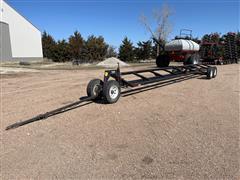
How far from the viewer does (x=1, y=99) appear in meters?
6.65

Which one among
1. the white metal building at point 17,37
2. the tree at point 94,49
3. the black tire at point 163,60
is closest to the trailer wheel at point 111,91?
the black tire at point 163,60

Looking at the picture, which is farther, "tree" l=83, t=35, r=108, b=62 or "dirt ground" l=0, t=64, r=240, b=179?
"tree" l=83, t=35, r=108, b=62

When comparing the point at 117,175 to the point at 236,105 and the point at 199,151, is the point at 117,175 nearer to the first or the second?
the point at 199,151

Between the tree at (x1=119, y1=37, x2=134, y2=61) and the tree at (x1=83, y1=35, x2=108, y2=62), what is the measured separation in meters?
2.91

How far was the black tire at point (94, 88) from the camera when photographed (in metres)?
5.68

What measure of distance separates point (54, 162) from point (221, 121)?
127 inches

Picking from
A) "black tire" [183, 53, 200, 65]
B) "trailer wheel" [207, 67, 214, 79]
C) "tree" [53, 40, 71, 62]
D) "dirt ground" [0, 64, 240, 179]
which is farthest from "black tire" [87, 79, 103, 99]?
"tree" [53, 40, 71, 62]

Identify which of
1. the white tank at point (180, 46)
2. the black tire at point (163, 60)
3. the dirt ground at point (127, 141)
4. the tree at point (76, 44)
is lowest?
the dirt ground at point (127, 141)

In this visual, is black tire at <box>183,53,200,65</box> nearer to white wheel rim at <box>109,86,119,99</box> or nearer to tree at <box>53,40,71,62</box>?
white wheel rim at <box>109,86,119,99</box>

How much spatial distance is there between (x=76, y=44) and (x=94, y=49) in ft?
9.48

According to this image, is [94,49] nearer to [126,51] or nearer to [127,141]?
[126,51]

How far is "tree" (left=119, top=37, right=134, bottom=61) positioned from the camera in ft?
115

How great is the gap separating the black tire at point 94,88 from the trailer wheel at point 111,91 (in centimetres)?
33

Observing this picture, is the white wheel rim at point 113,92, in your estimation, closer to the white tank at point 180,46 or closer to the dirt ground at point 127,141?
the dirt ground at point 127,141
